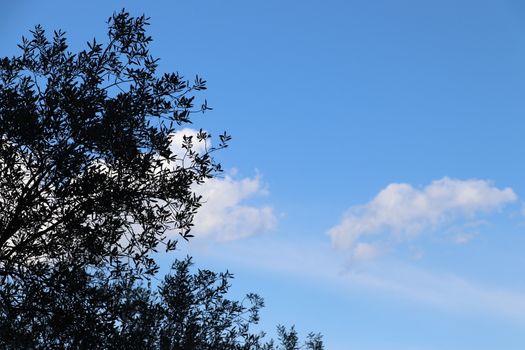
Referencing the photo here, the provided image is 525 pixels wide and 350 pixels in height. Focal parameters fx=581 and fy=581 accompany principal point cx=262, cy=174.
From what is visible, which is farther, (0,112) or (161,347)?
(161,347)

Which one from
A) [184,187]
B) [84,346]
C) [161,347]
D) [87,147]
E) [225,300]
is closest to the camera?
[84,346]

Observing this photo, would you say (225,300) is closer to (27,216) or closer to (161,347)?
(161,347)

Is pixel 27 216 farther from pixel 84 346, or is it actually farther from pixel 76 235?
pixel 84 346

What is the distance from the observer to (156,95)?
14.5 meters

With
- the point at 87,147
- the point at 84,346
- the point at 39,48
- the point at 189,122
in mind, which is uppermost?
the point at 39,48

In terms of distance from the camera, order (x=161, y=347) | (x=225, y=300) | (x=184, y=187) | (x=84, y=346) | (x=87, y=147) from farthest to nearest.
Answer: (x=225, y=300)
(x=161, y=347)
(x=184, y=187)
(x=87, y=147)
(x=84, y=346)

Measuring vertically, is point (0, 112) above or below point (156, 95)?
below

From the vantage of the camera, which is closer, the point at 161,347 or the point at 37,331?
the point at 37,331

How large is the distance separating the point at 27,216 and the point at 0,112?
2.40 m

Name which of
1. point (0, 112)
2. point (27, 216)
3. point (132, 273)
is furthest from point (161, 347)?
point (0, 112)

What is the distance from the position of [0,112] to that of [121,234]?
3827 mm

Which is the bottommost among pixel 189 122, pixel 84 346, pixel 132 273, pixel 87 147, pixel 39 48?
pixel 84 346

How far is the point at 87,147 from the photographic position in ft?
43.4

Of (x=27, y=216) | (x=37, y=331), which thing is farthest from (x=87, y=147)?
(x=37, y=331)
